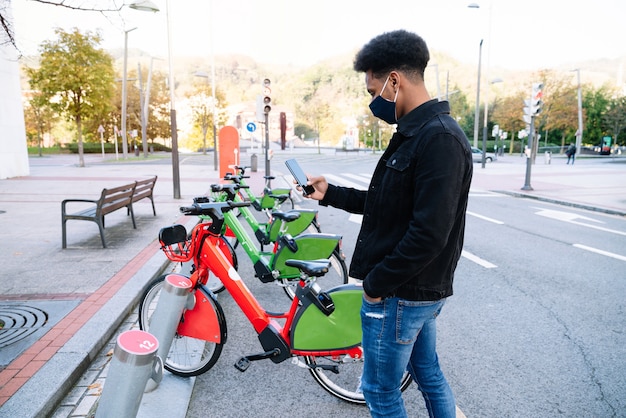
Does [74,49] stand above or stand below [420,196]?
above

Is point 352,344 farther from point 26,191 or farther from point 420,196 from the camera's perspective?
point 26,191

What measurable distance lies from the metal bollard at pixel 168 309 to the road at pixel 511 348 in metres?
0.51

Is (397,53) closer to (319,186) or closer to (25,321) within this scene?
(319,186)

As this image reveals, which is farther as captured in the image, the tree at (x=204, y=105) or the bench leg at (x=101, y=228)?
the tree at (x=204, y=105)

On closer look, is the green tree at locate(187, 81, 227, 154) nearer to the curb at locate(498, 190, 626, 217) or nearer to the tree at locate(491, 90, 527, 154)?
the tree at locate(491, 90, 527, 154)

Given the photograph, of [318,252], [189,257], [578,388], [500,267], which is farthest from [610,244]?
[189,257]

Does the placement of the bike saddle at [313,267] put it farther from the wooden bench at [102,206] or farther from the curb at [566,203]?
the curb at [566,203]

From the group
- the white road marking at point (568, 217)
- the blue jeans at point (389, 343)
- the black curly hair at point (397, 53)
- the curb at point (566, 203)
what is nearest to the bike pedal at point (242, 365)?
the blue jeans at point (389, 343)

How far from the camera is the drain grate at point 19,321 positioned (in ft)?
11.5

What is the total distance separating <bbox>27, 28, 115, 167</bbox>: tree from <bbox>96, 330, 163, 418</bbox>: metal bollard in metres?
25.2

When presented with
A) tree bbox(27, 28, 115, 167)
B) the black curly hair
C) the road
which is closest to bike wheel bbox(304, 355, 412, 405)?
the road

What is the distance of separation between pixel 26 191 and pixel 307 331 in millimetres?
13621

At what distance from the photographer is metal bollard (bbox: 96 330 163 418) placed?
5.82ft

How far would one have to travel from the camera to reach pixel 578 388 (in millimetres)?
3072
